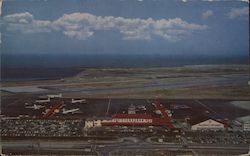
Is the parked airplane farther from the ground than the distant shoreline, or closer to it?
closer to it

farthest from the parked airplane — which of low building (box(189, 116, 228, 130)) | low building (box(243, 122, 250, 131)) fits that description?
low building (box(243, 122, 250, 131))

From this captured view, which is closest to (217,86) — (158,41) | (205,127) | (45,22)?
(205,127)

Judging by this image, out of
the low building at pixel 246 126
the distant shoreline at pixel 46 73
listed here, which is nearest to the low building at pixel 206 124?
the low building at pixel 246 126

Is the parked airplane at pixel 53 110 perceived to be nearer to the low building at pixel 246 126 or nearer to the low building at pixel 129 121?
the low building at pixel 129 121

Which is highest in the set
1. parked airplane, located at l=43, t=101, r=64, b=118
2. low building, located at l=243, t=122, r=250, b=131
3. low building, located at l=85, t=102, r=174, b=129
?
parked airplane, located at l=43, t=101, r=64, b=118

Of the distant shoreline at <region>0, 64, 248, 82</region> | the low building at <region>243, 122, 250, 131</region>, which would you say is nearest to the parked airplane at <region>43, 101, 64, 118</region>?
the distant shoreline at <region>0, 64, 248, 82</region>

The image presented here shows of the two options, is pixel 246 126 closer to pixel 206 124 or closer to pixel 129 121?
pixel 206 124

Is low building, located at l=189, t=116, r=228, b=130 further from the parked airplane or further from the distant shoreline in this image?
the parked airplane

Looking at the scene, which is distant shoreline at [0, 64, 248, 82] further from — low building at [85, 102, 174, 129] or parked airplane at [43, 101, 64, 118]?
low building at [85, 102, 174, 129]

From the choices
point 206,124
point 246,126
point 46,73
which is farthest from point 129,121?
point 246,126
